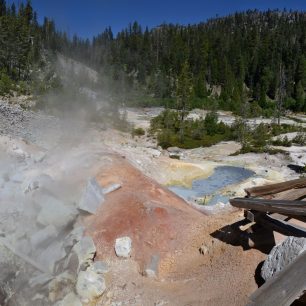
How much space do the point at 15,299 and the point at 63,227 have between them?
2.29m

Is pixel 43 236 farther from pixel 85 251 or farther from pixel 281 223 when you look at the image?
pixel 281 223

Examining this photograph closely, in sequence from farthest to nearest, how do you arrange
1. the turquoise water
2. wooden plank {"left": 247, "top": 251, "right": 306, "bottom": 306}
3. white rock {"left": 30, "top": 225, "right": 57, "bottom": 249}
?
the turquoise water, white rock {"left": 30, "top": 225, "right": 57, "bottom": 249}, wooden plank {"left": 247, "top": 251, "right": 306, "bottom": 306}

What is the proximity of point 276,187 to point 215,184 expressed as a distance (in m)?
14.6

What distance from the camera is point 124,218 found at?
10648mm

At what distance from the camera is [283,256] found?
6578 millimetres

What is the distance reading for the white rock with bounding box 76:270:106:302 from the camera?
8359 mm

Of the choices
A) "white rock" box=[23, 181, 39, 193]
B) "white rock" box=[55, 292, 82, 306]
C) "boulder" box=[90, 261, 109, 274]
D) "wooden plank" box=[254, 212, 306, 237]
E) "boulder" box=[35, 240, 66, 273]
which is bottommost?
"white rock" box=[55, 292, 82, 306]

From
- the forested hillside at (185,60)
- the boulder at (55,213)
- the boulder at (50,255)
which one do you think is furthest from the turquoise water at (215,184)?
the forested hillside at (185,60)

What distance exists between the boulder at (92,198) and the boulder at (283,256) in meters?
5.39

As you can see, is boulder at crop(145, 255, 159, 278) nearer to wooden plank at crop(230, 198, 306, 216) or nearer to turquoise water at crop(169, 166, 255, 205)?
wooden plank at crop(230, 198, 306, 216)

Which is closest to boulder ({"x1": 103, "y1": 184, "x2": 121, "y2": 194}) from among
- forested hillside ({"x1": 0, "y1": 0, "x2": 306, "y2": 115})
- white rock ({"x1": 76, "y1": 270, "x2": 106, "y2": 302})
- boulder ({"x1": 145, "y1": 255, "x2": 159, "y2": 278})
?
boulder ({"x1": 145, "y1": 255, "x2": 159, "y2": 278})

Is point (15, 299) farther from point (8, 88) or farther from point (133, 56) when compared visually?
point (133, 56)

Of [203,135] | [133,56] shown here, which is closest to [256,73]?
[133,56]

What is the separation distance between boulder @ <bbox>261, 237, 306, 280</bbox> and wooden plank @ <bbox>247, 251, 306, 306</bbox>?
644mm
